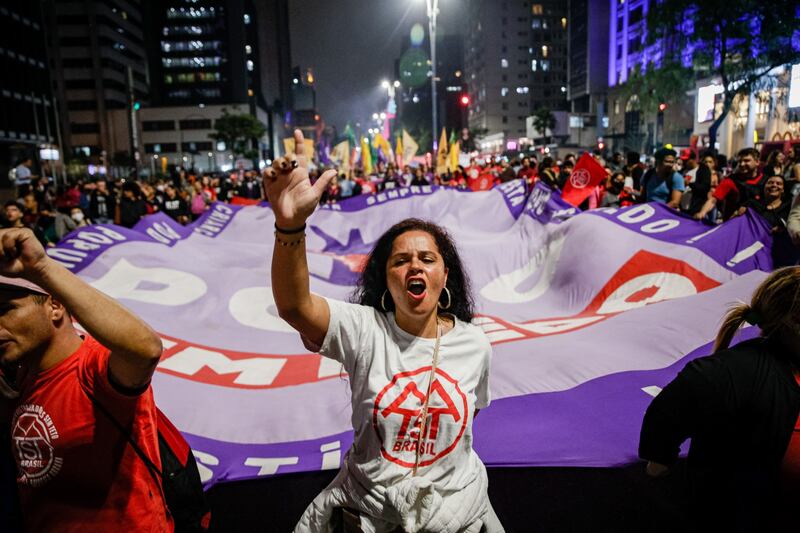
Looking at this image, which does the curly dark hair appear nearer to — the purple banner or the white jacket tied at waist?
the white jacket tied at waist

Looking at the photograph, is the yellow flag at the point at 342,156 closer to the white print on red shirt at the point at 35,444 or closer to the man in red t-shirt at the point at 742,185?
the man in red t-shirt at the point at 742,185

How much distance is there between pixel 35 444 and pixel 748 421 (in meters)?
2.45

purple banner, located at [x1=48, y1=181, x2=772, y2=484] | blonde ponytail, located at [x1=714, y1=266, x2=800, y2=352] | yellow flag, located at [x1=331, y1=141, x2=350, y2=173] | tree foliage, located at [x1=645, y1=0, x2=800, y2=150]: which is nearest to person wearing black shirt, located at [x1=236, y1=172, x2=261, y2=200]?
yellow flag, located at [x1=331, y1=141, x2=350, y2=173]

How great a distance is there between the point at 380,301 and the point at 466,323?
1.24ft

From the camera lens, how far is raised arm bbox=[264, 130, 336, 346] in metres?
1.84

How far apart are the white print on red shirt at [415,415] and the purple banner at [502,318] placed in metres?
1.11

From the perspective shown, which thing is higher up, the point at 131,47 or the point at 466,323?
the point at 131,47

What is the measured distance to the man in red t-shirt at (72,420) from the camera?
1.90 m

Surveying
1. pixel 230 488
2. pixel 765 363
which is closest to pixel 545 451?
pixel 765 363

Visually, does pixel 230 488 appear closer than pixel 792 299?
No

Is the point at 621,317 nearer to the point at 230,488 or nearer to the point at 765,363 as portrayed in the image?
the point at 765,363

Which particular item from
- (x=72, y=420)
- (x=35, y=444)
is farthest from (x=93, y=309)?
(x=35, y=444)

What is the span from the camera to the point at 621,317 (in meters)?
4.90

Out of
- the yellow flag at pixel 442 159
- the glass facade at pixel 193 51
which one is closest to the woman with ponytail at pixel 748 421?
the yellow flag at pixel 442 159
